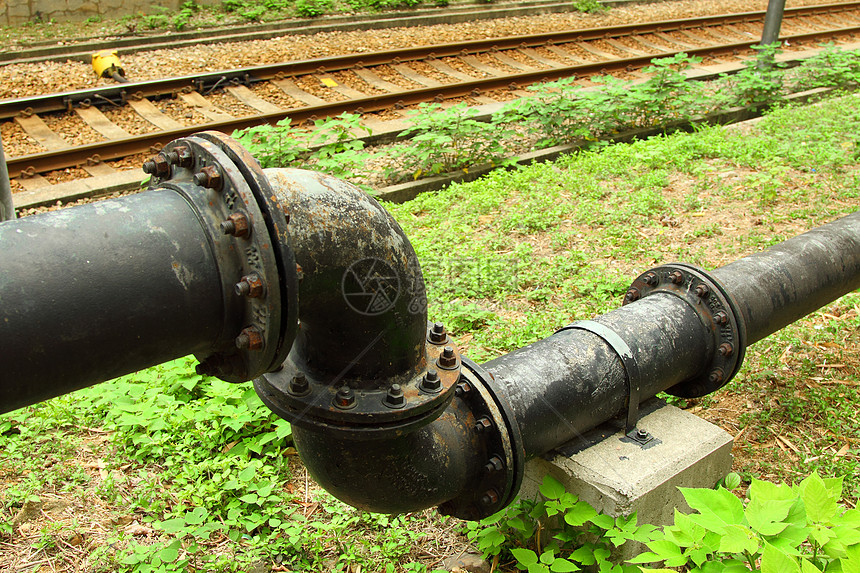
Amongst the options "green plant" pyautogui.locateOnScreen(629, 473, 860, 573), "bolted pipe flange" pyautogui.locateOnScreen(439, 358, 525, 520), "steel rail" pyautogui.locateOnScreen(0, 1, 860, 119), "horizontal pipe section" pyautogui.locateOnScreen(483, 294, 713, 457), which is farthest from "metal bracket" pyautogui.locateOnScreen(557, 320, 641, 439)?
"steel rail" pyautogui.locateOnScreen(0, 1, 860, 119)

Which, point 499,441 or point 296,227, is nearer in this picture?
point 296,227

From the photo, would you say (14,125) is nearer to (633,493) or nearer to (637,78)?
(633,493)

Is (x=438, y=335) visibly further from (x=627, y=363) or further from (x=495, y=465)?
(x=627, y=363)

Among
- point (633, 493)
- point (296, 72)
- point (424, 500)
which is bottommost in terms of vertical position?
point (633, 493)

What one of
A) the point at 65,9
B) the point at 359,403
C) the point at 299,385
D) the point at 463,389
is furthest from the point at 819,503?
the point at 65,9

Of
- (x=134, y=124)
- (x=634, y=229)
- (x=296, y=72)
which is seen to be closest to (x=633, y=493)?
(x=634, y=229)

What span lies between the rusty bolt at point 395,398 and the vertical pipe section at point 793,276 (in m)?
1.69

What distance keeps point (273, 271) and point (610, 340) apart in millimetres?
1672

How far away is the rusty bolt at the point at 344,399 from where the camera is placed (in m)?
1.92

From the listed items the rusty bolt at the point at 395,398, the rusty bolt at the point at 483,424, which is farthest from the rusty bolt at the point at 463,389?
the rusty bolt at the point at 395,398

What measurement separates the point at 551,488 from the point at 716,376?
34.9 inches

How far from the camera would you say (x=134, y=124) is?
7.77m

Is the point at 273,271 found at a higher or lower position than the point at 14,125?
higher

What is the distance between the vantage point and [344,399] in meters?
1.91
